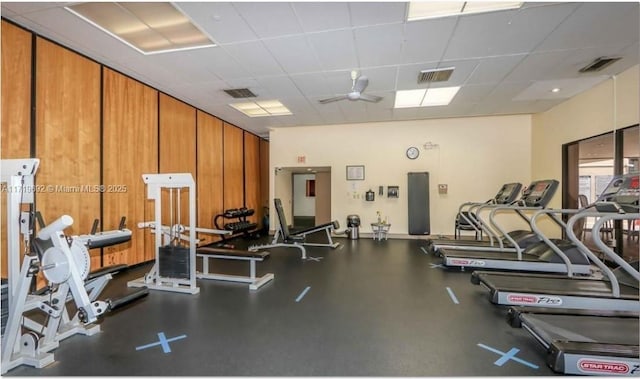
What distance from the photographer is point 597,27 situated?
11.0 feet

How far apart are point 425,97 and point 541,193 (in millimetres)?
2861

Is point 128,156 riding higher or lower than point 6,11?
lower

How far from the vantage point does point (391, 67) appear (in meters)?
4.45

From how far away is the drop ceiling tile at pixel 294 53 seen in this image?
144 inches

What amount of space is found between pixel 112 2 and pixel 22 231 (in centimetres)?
239

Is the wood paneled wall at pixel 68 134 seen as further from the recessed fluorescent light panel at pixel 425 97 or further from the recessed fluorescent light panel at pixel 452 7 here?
the recessed fluorescent light panel at pixel 425 97

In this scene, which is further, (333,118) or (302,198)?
(302,198)

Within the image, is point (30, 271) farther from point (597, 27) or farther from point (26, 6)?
point (597, 27)

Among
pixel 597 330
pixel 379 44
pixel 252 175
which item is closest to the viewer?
pixel 597 330

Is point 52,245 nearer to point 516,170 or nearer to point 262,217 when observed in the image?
point 262,217

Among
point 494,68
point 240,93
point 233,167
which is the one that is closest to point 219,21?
point 240,93

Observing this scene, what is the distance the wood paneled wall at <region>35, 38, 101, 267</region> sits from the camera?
3.56 m

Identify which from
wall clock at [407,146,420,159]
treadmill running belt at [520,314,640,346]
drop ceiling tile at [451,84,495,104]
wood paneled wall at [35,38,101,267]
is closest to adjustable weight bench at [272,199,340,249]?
wall clock at [407,146,420,159]

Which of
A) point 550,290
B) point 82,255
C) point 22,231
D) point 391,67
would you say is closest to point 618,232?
point 550,290
